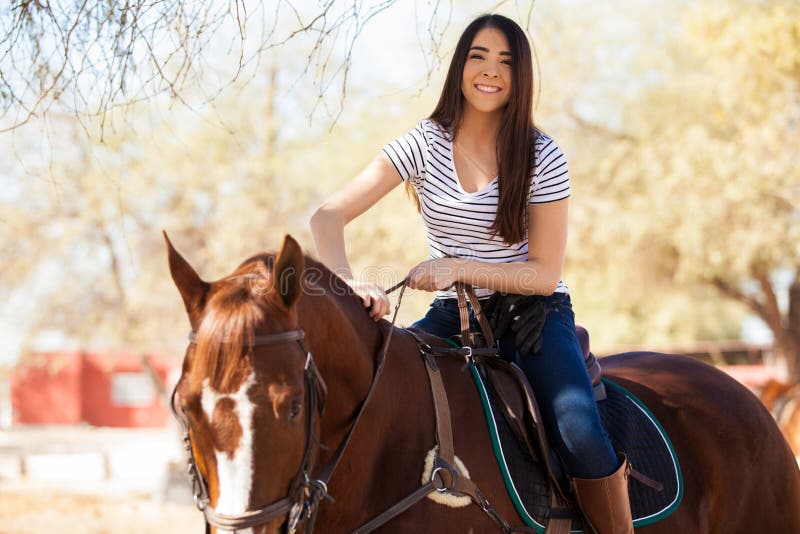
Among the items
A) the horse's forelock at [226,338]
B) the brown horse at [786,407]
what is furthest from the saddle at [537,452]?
the brown horse at [786,407]

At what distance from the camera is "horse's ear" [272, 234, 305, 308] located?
2064mm

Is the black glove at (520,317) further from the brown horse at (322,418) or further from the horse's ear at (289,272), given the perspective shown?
the horse's ear at (289,272)

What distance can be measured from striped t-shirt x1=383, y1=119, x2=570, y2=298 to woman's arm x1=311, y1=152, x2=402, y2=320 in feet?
0.21

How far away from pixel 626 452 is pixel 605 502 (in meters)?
0.40

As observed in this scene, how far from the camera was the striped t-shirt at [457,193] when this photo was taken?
114 inches

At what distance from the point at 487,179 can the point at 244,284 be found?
3.70ft

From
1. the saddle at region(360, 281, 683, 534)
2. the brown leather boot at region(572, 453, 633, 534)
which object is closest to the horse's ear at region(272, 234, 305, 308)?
the saddle at region(360, 281, 683, 534)

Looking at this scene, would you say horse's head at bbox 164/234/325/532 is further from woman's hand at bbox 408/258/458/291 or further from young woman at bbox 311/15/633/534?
woman's hand at bbox 408/258/458/291

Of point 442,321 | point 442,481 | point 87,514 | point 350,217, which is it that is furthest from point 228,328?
point 87,514

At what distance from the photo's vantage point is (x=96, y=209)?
1362 cm

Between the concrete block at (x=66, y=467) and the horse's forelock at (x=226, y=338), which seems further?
the concrete block at (x=66, y=467)

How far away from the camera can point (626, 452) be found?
10.0 ft

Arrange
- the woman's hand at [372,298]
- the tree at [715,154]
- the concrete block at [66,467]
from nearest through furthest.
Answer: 1. the woman's hand at [372,298]
2. the tree at [715,154]
3. the concrete block at [66,467]

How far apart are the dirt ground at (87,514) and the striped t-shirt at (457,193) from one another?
7513 millimetres
